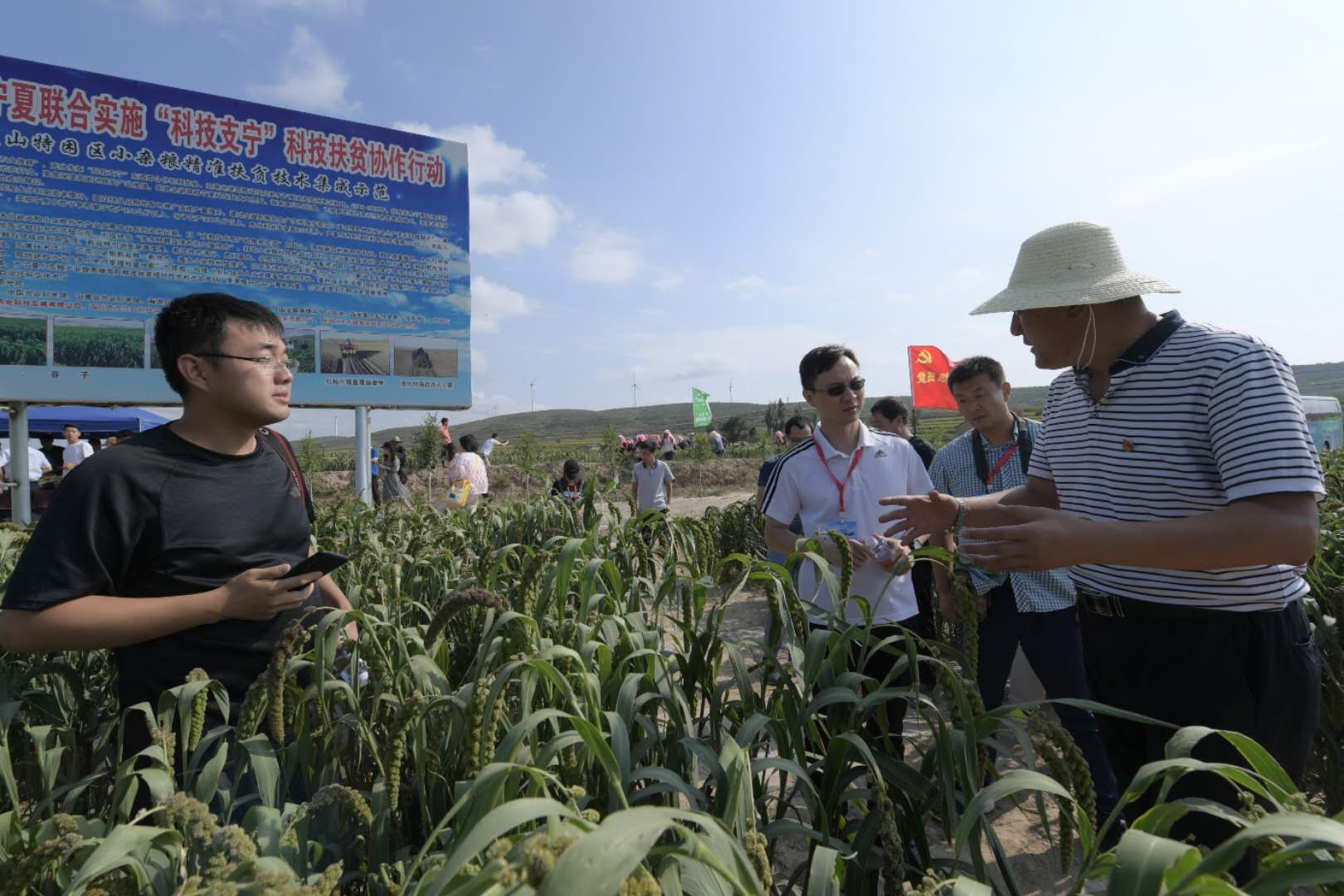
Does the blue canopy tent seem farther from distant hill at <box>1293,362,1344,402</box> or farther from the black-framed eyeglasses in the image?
distant hill at <box>1293,362,1344,402</box>

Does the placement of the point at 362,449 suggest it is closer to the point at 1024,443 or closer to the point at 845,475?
the point at 845,475

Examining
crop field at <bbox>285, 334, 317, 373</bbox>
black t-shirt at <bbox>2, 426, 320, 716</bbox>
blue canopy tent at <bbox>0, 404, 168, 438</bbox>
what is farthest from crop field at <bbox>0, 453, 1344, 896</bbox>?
blue canopy tent at <bbox>0, 404, 168, 438</bbox>

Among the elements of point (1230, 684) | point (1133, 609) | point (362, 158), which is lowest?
point (1230, 684)

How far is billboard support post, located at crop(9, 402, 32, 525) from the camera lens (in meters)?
5.61

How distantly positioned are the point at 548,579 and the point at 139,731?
982 millimetres

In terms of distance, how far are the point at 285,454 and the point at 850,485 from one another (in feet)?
6.12

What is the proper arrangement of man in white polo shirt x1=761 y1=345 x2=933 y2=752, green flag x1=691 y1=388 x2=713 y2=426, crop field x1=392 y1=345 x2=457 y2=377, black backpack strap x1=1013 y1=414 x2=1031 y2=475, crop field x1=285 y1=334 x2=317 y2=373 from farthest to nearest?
green flag x1=691 y1=388 x2=713 y2=426 → crop field x1=392 y1=345 x2=457 y2=377 → crop field x1=285 y1=334 x2=317 y2=373 → black backpack strap x1=1013 y1=414 x2=1031 y2=475 → man in white polo shirt x1=761 y1=345 x2=933 y2=752

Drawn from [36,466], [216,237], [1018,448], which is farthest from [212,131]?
[1018,448]

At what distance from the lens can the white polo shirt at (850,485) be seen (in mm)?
2684

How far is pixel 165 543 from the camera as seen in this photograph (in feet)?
5.01

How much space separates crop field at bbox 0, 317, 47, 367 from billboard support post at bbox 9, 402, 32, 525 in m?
0.40

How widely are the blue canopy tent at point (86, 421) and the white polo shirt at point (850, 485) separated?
1400 cm

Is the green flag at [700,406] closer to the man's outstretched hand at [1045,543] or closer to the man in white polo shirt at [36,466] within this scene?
the man in white polo shirt at [36,466]

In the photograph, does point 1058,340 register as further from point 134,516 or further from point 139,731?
point 139,731
